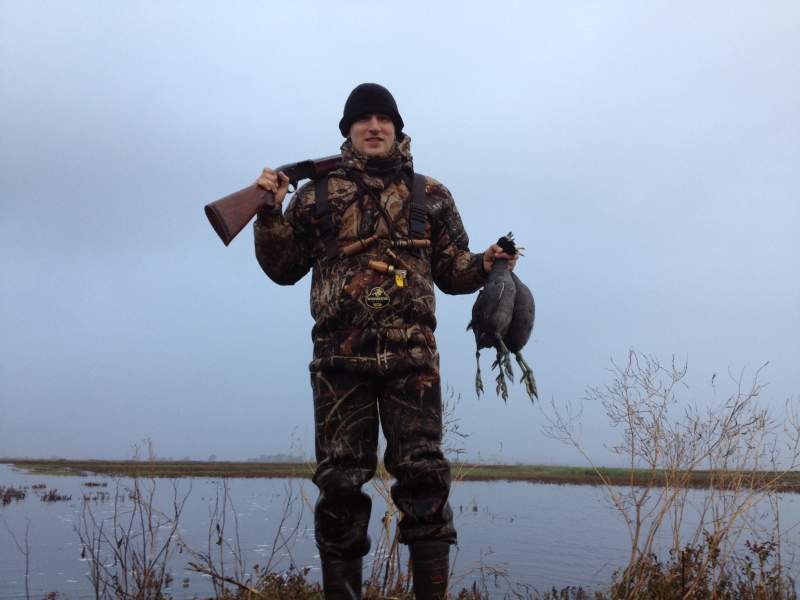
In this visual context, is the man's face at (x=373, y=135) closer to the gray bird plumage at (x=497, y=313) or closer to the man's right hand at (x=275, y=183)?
the man's right hand at (x=275, y=183)

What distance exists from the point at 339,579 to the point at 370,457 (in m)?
0.60

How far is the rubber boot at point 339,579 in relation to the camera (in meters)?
3.52

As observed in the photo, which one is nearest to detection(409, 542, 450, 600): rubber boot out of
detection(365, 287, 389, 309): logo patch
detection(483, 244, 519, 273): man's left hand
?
detection(365, 287, 389, 309): logo patch

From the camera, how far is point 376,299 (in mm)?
3613

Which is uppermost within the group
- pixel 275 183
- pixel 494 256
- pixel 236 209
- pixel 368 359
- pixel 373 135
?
pixel 373 135

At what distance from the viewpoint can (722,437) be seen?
4.67 m

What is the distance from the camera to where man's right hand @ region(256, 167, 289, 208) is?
369 cm

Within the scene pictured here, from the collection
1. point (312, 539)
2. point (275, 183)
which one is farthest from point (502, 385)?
point (312, 539)

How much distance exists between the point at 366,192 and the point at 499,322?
3.28ft

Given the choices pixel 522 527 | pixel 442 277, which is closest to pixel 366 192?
pixel 442 277

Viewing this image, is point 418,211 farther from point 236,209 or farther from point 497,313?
point 236,209

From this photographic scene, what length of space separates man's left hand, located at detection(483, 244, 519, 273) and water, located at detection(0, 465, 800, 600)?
1678 millimetres

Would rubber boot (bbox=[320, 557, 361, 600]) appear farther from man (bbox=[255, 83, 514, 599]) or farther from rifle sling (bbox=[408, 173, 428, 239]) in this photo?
rifle sling (bbox=[408, 173, 428, 239])

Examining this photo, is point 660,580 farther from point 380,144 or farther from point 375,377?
point 380,144
